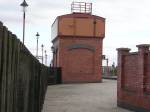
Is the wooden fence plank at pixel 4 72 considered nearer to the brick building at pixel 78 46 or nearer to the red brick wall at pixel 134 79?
the red brick wall at pixel 134 79

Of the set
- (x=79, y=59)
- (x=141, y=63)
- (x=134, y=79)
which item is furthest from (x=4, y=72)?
(x=79, y=59)

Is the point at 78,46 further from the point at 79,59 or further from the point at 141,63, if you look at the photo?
the point at 141,63

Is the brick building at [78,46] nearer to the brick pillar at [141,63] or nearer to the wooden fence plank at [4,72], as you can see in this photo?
the brick pillar at [141,63]

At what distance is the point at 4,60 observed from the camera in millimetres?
3246

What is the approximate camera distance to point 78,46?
43594 millimetres

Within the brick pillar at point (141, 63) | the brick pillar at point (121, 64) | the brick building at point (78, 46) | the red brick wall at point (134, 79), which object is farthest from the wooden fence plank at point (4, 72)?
the brick building at point (78, 46)

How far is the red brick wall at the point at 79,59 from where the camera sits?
4338cm

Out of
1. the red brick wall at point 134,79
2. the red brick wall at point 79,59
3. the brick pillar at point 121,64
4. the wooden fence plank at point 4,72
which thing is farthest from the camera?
the red brick wall at point 79,59

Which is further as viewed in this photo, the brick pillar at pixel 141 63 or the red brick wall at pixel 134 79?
the brick pillar at pixel 141 63

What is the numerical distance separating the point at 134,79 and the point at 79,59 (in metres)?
25.2

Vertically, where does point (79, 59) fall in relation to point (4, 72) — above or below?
above

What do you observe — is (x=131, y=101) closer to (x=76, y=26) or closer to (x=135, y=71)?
(x=135, y=71)

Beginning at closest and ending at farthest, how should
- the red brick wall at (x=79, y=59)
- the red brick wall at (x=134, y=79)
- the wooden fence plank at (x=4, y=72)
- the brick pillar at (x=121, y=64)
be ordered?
the wooden fence plank at (x=4, y=72) → the red brick wall at (x=134, y=79) → the brick pillar at (x=121, y=64) → the red brick wall at (x=79, y=59)

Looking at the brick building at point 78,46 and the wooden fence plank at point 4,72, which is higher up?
the brick building at point 78,46
